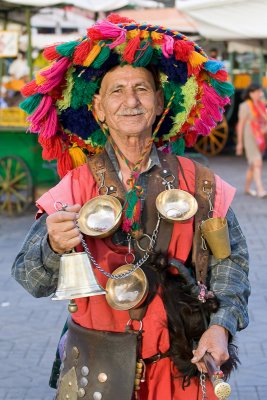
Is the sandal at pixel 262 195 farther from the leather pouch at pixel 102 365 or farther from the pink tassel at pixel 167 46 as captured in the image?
the leather pouch at pixel 102 365

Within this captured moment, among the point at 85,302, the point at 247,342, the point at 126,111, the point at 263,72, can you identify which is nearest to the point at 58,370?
the point at 85,302

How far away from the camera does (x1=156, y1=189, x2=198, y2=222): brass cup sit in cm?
292

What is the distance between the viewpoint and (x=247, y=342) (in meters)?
6.18

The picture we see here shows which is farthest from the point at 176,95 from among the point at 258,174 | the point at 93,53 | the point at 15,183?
the point at 258,174

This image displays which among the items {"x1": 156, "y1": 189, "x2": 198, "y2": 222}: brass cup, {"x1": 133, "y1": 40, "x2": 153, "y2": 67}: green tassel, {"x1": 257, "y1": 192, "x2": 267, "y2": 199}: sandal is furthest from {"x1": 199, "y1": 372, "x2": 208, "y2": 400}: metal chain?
{"x1": 257, "y1": 192, "x2": 267, "y2": 199}: sandal

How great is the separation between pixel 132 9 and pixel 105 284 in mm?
19368

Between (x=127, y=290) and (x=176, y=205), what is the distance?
12.5 inches

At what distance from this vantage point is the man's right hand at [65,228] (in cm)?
268

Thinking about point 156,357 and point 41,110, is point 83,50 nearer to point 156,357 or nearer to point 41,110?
point 41,110

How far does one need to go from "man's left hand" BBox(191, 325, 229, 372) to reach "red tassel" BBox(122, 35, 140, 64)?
908 millimetres

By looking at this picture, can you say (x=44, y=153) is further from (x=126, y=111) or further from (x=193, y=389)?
(x=193, y=389)

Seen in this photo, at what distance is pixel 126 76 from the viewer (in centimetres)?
311

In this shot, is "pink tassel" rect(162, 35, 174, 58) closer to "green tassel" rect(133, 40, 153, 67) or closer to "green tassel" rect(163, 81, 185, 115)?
"green tassel" rect(133, 40, 153, 67)

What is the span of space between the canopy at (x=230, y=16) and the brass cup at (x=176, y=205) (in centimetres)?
1331
